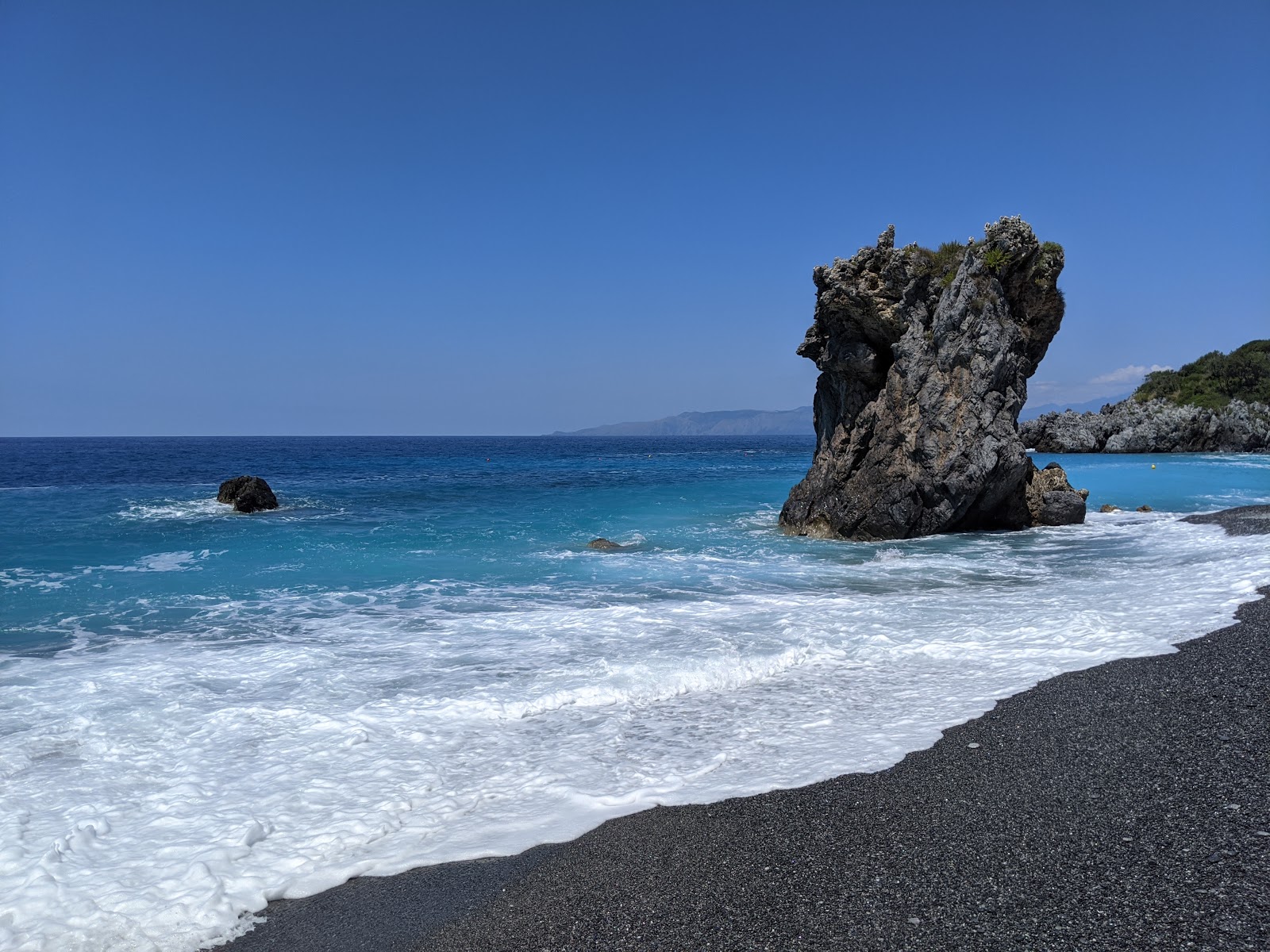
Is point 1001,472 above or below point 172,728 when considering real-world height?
above

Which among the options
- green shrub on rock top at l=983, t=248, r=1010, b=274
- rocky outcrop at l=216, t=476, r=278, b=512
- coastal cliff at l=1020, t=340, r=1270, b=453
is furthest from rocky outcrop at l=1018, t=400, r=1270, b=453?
rocky outcrop at l=216, t=476, r=278, b=512

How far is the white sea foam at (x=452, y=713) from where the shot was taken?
18.1ft

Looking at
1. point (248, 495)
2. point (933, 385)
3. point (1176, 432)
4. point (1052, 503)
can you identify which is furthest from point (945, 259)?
point (1176, 432)

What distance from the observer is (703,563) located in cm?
1872

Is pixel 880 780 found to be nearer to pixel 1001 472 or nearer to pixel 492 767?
pixel 492 767

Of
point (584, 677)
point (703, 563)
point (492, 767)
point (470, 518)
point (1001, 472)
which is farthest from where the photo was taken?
point (470, 518)

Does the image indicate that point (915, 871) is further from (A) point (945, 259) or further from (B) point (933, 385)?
(A) point (945, 259)

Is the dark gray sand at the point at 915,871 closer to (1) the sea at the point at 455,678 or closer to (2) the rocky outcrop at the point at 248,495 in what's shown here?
(1) the sea at the point at 455,678

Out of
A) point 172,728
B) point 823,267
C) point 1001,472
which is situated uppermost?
point 823,267

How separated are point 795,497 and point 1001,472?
623cm

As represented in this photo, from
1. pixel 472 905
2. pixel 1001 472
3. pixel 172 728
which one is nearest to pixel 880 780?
pixel 472 905

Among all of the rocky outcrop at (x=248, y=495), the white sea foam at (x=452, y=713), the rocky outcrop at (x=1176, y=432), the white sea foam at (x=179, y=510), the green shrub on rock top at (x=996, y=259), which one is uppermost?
the green shrub on rock top at (x=996, y=259)

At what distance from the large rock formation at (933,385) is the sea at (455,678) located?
5.11ft

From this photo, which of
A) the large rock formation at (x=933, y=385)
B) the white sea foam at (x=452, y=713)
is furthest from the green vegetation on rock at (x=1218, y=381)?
the white sea foam at (x=452, y=713)
